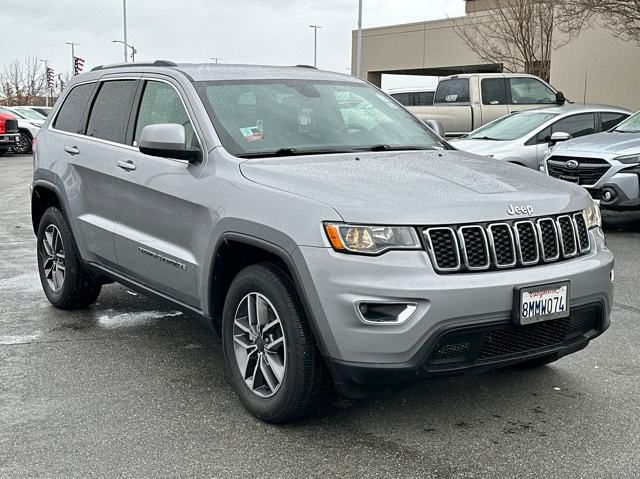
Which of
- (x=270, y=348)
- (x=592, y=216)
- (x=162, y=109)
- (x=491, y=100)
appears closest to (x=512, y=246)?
(x=592, y=216)

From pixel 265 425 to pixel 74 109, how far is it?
10.6 ft

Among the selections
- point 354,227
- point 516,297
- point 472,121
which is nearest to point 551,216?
point 516,297

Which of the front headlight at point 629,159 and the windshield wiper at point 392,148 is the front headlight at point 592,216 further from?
the front headlight at point 629,159

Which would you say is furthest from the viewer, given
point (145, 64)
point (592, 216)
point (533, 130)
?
point (533, 130)

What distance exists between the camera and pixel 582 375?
16.2 ft

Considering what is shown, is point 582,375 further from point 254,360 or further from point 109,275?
point 109,275

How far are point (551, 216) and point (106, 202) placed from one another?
9.40 feet

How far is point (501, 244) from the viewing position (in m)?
3.86

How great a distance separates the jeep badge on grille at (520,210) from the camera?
392cm

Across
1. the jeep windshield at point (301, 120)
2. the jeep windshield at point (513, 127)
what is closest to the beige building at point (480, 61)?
the jeep windshield at point (513, 127)

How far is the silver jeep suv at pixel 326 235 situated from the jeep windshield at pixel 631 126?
21.8 ft

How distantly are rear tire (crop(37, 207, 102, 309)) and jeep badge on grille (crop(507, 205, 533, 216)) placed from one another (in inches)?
134

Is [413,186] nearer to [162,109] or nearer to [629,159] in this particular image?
[162,109]

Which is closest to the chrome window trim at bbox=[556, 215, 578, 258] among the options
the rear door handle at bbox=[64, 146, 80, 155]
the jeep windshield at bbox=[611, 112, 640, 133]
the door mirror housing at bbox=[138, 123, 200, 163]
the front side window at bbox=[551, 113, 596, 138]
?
the door mirror housing at bbox=[138, 123, 200, 163]
